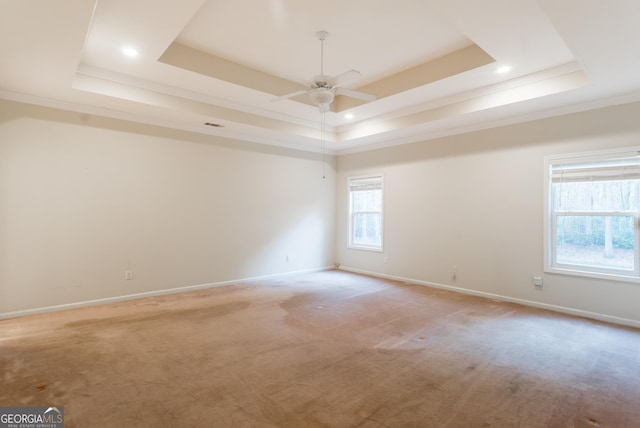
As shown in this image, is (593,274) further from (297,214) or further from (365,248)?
(297,214)

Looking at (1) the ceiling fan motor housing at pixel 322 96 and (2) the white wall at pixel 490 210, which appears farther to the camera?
(2) the white wall at pixel 490 210

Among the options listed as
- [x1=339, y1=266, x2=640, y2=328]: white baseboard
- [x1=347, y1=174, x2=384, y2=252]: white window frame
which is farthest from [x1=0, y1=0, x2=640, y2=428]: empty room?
[x1=347, y1=174, x2=384, y2=252]: white window frame

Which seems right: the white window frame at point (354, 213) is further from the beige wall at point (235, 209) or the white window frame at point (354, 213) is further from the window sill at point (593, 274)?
the window sill at point (593, 274)

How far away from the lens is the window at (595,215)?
3.83 m

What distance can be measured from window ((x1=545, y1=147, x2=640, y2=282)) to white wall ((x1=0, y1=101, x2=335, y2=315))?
427cm

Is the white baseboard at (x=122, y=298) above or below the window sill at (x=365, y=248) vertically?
below

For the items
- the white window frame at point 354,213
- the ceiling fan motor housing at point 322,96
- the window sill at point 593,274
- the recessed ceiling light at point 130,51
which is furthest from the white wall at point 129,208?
the window sill at point 593,274

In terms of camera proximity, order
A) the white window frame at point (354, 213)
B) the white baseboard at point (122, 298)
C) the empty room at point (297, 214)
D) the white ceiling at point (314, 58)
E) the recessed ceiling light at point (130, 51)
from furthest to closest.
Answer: the white window frame at point (354, 213) < the white baseboard at point (122, 298) < the recessed ceiling light at point (130, 51) < the white ceiling at point (314, 58) < the empty room at point (297, 214)

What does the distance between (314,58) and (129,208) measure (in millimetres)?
3325

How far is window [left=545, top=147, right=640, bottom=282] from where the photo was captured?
3.83 m

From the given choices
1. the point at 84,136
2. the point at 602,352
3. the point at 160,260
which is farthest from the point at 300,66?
the point at 602,352

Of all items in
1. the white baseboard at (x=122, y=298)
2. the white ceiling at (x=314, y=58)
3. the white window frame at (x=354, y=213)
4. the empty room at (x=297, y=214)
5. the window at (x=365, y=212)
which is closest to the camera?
the empty room at (x=297, y=214)

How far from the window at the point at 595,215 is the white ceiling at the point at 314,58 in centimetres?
75

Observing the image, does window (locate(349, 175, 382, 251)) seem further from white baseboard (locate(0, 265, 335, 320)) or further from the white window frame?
white baseboard (locate(0, 265, 335, 320))
